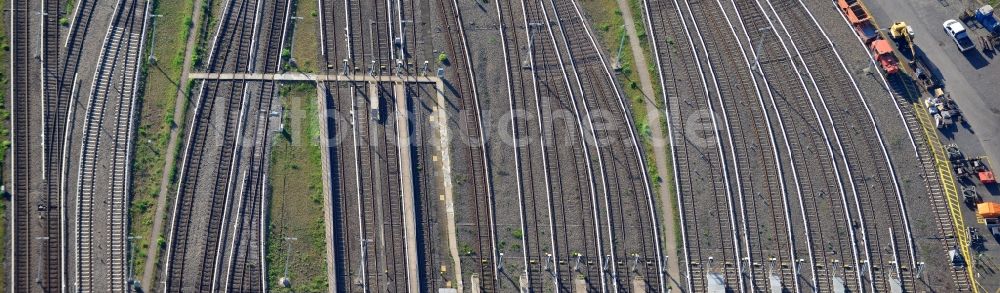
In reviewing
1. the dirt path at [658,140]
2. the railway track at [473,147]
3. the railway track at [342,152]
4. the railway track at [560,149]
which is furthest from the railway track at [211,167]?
the dirt path at [658,140]

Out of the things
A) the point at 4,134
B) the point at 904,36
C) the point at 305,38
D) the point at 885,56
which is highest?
the point at 305,38

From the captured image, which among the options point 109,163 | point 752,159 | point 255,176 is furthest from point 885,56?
point 109,163

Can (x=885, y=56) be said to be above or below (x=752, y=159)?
above

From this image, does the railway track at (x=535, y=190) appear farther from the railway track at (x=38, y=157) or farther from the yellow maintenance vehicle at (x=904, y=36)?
the railway track at (x=38, y=157)

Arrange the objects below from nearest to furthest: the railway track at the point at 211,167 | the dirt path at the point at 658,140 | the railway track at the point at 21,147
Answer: the railway track at the point at 21,147 → the railway track at the point at 211,167 → the dirt path at the point at 658,140

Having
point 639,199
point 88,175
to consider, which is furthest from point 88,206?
point 639,199

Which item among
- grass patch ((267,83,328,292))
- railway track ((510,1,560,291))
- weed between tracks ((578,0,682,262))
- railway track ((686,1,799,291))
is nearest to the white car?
railway track ((686,1,799,291))

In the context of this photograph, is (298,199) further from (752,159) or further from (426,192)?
(752,159)
